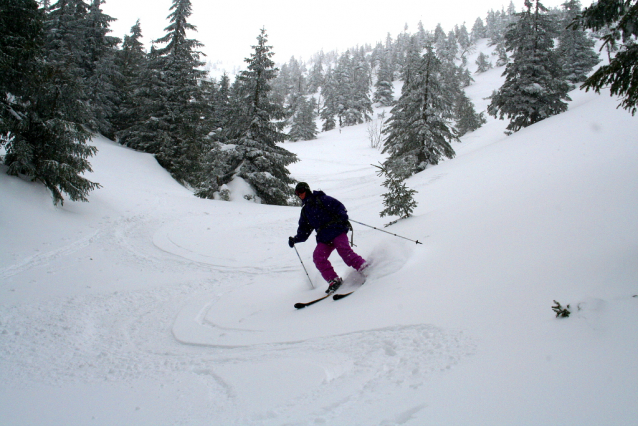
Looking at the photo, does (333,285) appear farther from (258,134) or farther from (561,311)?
(258,134)

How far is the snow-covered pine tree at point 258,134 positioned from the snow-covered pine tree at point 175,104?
231 inches

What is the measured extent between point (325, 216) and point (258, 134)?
13491mm

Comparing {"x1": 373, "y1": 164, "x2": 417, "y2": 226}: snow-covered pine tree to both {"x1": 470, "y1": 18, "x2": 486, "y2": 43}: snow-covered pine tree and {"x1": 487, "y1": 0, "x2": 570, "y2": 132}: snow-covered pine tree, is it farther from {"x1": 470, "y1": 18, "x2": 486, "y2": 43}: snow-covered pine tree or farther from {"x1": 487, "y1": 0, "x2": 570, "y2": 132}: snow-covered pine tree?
{"x1": 470, "y1": 18, "x2": 486, "y2": 43}: snow-covered pine tree

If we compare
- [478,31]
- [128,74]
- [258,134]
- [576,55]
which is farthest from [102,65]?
[478,31]

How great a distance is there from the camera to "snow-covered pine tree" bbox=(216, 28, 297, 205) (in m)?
17.1

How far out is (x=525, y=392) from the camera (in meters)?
2.23

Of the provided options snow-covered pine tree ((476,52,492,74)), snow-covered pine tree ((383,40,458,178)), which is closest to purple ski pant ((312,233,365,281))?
snow-covered pine tree ((383,40,458,178))

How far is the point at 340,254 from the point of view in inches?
Answer: 213

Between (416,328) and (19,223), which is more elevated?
(19,223)

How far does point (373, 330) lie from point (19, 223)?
946 cm

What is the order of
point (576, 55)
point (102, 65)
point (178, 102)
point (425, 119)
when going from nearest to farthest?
point (425, 119) < point (178, 102) < point (102, 65) < point (576, 55)

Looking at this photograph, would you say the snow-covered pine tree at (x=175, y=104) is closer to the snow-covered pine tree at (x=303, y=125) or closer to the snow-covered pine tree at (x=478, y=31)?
the snow-covered pine tree at (x=303, y=125)

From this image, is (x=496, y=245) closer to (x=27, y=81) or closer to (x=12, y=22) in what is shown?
(x=27, y=81)

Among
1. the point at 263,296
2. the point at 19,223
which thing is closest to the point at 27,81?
the point at 19,223
